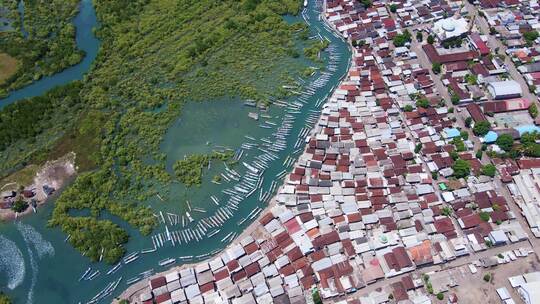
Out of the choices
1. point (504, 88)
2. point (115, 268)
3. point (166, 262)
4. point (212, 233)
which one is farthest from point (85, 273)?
point (504, 88)

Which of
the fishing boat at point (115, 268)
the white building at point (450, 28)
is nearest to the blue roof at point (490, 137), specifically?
the white building at point (450, 28)

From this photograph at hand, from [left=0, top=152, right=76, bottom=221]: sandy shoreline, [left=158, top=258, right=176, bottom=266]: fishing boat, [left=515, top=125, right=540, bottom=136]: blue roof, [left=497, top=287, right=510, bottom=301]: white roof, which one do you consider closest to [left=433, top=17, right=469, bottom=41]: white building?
[left=515, top=125, right=540, bottom=136]: blue roof

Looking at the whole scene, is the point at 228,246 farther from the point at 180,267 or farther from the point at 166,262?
the point at 166,262

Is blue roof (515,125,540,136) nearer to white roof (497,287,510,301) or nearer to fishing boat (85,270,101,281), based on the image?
white roof (497,287,510,301)

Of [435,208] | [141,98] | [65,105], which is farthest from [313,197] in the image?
[65,105]

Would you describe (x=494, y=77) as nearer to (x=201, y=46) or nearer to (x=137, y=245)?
(x=201, y=46)
